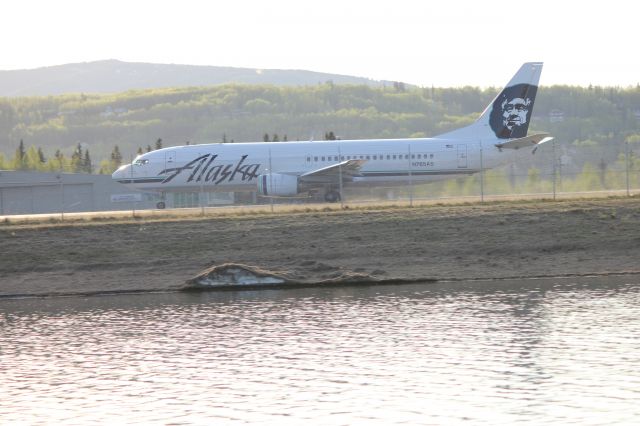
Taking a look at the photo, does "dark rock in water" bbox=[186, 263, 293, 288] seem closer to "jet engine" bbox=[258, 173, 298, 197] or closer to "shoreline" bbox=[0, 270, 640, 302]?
"shoreline" bbox=[0, 270, 640, 302]

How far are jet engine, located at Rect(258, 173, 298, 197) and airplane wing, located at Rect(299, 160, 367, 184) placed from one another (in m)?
0.68

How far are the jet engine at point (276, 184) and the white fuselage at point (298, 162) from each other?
183cm

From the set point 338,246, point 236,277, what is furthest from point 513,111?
point 236,277

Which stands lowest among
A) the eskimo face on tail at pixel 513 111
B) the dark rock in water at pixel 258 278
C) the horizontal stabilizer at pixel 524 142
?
the dark rock in water at pixel 258 278

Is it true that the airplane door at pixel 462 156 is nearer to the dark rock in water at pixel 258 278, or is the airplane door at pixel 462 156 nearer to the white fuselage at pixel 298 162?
the white fuselage at pixel 298 162

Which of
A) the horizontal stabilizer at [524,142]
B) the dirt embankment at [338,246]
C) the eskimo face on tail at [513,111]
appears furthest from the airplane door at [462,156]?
the dirt embankment at [338,246]

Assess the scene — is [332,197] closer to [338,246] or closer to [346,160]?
[346,160]

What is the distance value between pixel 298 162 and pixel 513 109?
34.8 ft

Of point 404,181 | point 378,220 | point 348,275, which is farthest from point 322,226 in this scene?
point 404,181

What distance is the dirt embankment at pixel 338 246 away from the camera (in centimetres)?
2919

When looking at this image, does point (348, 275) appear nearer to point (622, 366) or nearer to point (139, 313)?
point (139, 313)

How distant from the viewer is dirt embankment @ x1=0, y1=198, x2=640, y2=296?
2919 cm

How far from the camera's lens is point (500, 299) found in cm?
2298

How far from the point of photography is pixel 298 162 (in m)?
48.9
